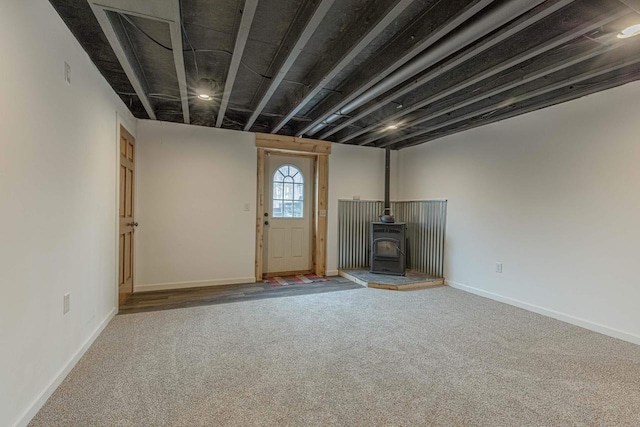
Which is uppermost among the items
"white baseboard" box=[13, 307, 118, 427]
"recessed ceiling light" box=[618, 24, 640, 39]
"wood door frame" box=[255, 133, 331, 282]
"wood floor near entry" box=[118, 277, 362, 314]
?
"recessed ceiling light" box=[618, 24, 640, 39]

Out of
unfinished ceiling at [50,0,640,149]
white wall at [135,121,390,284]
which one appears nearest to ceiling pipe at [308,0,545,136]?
unfinished ceiling at [50,0,640,149]

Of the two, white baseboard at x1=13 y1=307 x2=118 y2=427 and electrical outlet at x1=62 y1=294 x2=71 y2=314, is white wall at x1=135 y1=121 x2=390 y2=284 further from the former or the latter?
electrical outlet at x1=62 y1=294 x2=71 y2=314

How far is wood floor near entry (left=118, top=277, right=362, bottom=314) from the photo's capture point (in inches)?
137

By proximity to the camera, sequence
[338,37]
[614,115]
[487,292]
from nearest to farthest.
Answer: [338,37]
[614,115]
[487,292]

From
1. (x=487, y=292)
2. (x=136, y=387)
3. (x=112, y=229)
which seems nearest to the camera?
(x=136, y=387)

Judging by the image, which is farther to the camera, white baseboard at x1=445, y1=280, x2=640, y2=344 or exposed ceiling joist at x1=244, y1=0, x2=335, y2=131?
white baseboard at x1=445, y1=280, x2=640, y2=344

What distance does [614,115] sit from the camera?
9.30 feet

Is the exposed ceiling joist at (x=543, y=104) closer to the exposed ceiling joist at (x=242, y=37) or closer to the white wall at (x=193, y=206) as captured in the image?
the white wall at (x=193, y=206)

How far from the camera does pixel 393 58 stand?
2357 mm

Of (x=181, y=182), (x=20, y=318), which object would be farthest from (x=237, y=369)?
(x=181, y=182)

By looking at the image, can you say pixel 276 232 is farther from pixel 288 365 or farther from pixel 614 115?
pixel 614 115

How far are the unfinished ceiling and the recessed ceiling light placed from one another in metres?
0.05

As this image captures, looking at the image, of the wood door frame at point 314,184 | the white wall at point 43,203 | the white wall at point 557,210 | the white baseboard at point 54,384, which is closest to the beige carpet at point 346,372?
the white baseboard at point 54,384

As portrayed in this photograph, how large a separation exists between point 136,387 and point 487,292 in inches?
157
